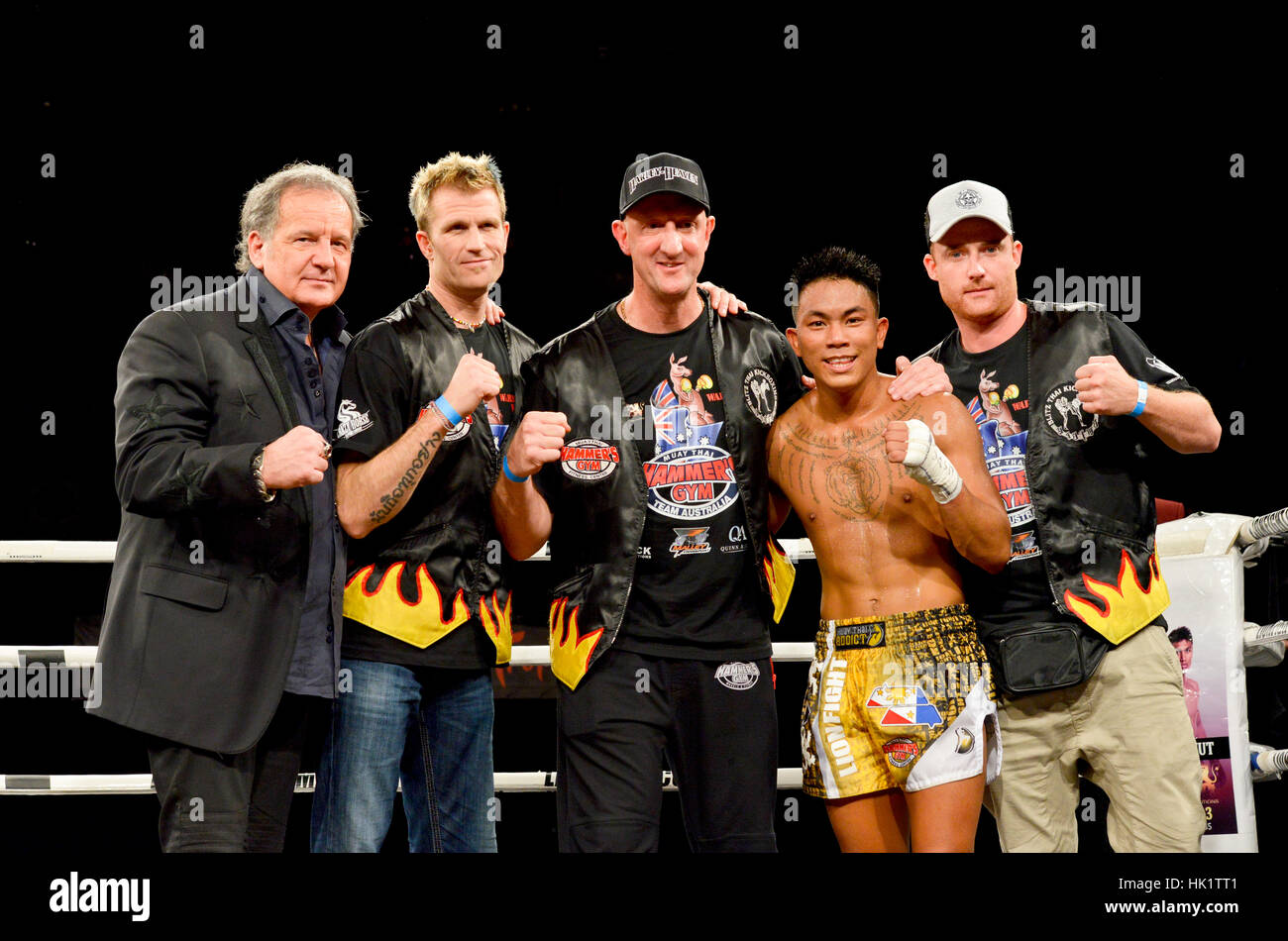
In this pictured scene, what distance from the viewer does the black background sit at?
382cm

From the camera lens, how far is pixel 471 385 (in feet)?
6.56

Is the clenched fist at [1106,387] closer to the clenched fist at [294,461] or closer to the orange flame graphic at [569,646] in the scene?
the orange flame graphic at [569,646]

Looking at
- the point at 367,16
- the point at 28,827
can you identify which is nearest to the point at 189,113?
the point at 367,16

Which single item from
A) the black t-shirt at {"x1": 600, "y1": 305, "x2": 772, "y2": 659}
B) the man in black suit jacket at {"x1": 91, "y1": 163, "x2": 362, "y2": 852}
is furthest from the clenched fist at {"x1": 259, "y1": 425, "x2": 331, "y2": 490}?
the black t-shirt at {"x1": 600, "y1": 305, "x2": 772, "y2": 659}

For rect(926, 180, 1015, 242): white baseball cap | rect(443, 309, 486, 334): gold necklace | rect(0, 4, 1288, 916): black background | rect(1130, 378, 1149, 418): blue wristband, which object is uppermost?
rect(0, 4, 1288, 916): black background

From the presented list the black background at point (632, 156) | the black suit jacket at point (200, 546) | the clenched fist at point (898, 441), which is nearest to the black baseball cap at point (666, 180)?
the clenched fist at point (898, 441)

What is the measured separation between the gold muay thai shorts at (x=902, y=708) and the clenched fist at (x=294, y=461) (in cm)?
92

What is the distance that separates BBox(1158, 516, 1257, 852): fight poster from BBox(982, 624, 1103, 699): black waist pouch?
37 centimetres

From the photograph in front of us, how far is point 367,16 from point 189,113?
2.53 feet

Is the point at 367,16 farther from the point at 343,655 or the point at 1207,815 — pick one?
the point at 1207,815

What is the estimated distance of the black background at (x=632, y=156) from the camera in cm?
382

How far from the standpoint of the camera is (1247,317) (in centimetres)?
395

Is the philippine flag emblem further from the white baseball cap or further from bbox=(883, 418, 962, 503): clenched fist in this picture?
the white baseball cap

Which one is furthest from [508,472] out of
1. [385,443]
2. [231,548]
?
[231,548]
